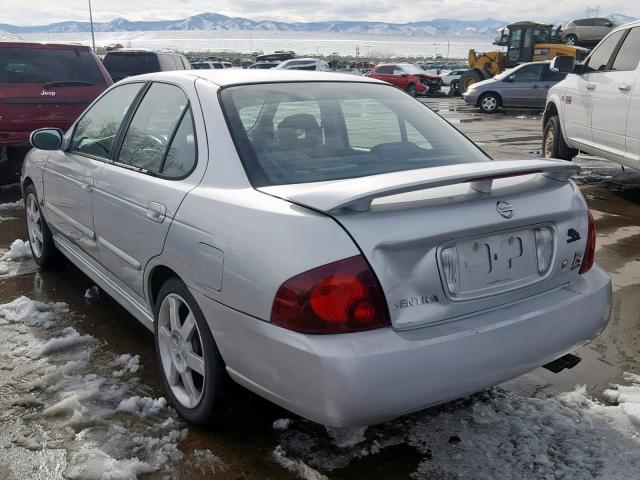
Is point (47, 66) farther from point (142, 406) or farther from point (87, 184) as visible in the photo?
point (142, 406)

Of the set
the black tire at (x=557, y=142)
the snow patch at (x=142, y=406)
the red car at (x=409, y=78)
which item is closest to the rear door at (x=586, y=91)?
the black tire at (x=557, y=142)

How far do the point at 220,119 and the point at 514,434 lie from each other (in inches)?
71.3

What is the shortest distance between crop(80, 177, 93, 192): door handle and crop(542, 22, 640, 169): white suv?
16.6ft

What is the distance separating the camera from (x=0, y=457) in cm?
256

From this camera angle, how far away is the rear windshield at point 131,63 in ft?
47.6

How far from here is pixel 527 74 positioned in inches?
778

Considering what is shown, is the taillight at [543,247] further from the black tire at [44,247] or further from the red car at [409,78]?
the red car at [409,78]

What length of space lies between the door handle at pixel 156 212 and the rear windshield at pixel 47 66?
584cm

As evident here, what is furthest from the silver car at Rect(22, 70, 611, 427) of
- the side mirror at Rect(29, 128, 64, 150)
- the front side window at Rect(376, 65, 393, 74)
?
the front side window at Rect(376, 65, 393, 74)

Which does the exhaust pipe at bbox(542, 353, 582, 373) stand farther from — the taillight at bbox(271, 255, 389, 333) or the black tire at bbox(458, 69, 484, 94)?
the black tire at bbox(458, 69, 484, 94)

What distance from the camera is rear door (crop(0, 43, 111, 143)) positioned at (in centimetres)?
752

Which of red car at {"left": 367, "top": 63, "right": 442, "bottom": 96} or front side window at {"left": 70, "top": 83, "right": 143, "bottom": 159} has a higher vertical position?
front side window at {"left": 70, "top": 83, "right": 143, "bottom": 159}

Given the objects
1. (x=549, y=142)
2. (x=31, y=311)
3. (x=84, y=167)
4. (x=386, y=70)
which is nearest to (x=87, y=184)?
(x=84, y=167)

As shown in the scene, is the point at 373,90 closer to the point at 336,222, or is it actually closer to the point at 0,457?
the point at 336,222
